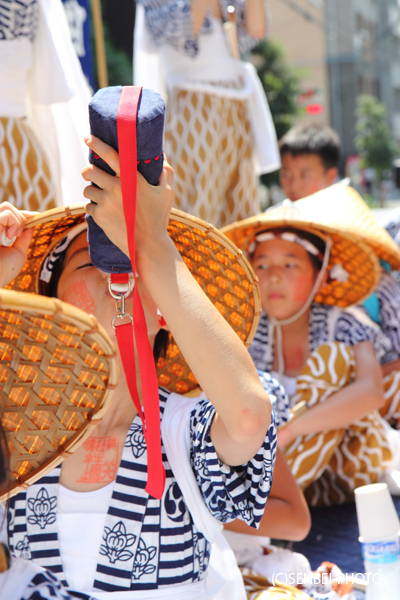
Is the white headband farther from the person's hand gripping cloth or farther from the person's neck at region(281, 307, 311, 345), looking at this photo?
the person's hand gripping cloth

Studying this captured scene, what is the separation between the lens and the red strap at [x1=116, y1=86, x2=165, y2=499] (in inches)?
32.6

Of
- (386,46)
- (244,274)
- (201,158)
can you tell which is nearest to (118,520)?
(244,274)

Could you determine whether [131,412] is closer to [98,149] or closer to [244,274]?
[244,274]

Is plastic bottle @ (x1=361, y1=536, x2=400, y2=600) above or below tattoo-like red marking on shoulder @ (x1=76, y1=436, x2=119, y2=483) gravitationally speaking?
below

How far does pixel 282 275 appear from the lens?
7.52 feet

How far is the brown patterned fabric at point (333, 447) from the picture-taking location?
84.0 inches

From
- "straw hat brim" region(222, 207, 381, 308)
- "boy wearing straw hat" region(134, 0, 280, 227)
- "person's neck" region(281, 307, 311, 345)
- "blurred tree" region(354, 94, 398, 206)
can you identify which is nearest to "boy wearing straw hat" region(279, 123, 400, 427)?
"straw hat brim" region(222, 207, 381, 308)

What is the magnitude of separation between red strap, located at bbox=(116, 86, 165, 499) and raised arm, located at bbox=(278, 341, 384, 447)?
1.05 meters

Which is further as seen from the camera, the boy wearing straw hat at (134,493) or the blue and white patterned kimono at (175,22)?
the blue and white patterned kimono at (175,22)

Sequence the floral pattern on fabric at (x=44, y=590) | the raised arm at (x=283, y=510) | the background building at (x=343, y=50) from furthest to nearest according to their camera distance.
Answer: the background building at (x=343, y=50), the raised arm at (x=283, y=510), the floral pattern on fabric at (x=44, y=590)

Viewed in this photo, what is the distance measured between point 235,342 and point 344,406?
1292mm

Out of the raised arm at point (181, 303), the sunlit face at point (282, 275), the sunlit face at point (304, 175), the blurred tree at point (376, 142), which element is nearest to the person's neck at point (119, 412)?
the raised arm at point (181, 303)

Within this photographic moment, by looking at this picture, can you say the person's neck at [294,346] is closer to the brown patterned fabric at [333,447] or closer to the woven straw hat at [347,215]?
the brown patterned fabric at [333,447]

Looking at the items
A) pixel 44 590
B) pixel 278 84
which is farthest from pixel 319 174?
pixel 278 84
